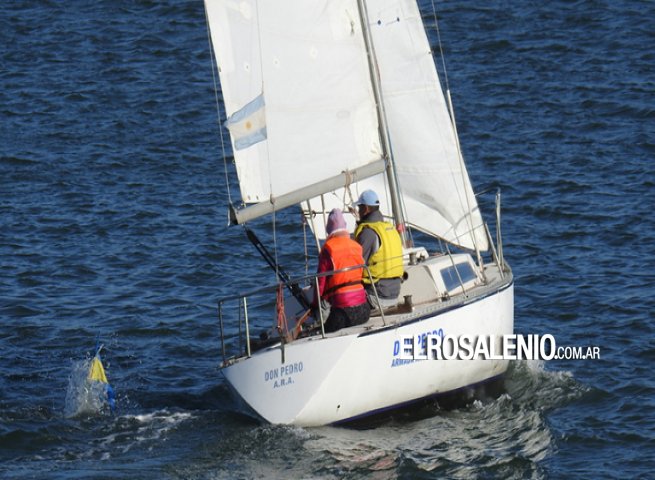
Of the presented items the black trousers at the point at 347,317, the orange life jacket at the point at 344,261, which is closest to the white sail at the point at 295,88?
the orange life jacket at the point at 344,261

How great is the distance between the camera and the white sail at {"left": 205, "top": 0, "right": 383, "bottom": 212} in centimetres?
1680

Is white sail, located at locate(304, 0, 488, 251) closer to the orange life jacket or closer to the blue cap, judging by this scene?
the blue cap

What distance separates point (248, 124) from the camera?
55.2 ft

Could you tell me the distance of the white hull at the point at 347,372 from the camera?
15664mm

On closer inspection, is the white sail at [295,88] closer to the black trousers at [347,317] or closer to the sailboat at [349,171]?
the sailboat at [349,171]

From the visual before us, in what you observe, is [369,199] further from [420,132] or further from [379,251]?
[420,132]

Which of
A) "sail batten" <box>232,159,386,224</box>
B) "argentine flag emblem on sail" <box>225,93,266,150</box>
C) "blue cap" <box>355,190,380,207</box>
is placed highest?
"argentine flag emblem on sail" <box>225,93,266,150</box>

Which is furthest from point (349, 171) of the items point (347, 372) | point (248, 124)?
point (347, 372)

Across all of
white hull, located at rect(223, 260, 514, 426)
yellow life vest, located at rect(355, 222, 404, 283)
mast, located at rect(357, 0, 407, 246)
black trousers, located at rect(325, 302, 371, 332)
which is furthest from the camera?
mast, located at rect(357, 0, 407, 246)

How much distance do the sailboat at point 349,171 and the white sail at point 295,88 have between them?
1 cm

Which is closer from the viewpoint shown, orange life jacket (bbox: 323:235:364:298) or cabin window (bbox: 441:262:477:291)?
orange life jacket (bbox: 323:235:364:298)

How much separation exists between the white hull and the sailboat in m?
0.01

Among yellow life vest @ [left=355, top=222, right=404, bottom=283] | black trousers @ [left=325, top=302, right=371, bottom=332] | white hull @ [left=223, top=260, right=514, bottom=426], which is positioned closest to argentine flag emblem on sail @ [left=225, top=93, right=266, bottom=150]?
yellow life vest @ [left=355, top=222, right=404, bottom=283]

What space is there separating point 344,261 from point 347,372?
1260 millimetres
